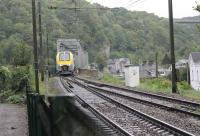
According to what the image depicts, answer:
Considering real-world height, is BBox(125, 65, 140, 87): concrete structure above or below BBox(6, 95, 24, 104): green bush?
above

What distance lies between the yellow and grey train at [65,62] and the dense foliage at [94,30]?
4491 mm

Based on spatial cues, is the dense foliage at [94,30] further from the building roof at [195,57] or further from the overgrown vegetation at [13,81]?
the building roof at [195,57]

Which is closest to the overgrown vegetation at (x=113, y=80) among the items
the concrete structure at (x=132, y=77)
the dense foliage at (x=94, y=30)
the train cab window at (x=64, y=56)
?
the concrete structure at (x=132, y=77)

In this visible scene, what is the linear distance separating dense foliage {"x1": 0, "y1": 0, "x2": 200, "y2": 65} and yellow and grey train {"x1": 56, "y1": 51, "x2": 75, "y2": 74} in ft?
14.7

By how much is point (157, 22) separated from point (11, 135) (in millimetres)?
106491

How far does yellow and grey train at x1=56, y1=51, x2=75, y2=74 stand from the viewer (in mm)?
59438

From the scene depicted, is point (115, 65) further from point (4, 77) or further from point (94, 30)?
point (4, 77)

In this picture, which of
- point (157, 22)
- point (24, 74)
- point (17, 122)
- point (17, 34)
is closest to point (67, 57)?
point (17, 34)

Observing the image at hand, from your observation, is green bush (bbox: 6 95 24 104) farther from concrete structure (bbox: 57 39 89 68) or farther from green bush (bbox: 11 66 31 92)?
concrete structure (bbox: 57 39 89 68)

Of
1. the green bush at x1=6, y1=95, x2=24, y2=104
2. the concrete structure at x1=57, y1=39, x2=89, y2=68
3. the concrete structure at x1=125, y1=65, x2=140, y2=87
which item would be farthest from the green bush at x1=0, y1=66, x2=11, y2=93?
the concrete structure at x1=57, y1=39, x2=89, y2=68

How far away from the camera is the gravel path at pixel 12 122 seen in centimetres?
1458

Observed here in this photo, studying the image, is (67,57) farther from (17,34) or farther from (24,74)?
(24,74)

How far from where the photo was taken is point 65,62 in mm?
59375

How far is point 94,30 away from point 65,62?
44.6 metres
